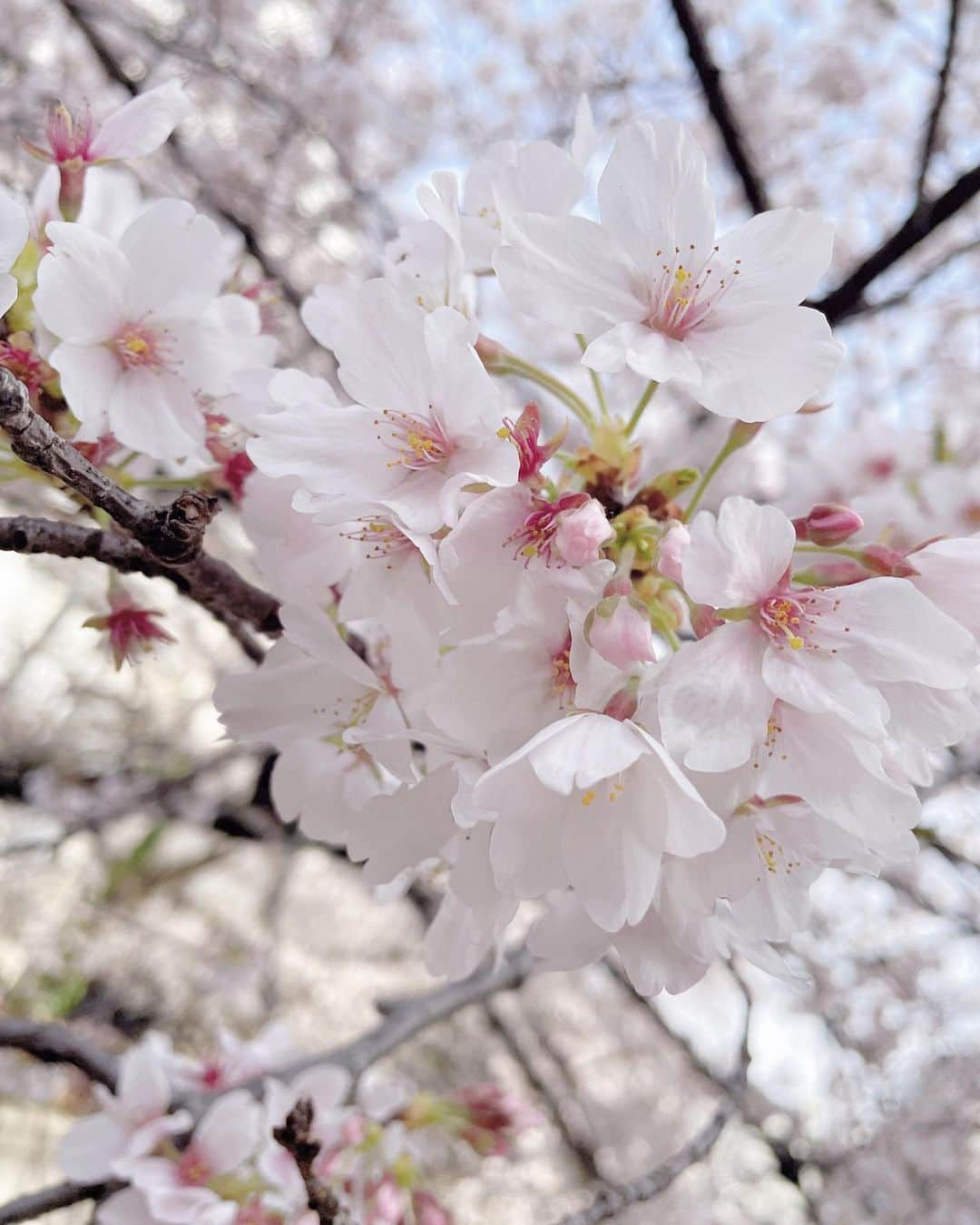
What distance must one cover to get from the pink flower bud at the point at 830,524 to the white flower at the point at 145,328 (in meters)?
0.58

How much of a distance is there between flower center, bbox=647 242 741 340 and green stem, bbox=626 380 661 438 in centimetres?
6

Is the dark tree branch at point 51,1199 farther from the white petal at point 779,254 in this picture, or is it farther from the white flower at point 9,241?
the white petal at point 779,254

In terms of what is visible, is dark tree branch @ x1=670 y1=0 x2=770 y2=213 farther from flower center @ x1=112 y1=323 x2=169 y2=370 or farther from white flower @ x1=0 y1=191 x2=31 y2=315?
white flower @ x1=0 y1=191 x2=31 y2=315

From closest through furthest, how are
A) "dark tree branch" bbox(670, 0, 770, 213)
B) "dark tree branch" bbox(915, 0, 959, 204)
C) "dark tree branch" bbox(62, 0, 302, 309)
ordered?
"dark tree branch" bbox(670, 0, 770, 213)
"dark tree branch" bbox(915, 0, 959, 204)
"dark tree branch" bbox(62, 0, 302, 309)

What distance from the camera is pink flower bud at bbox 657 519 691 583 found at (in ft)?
2.55

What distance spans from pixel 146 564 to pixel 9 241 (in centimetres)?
30

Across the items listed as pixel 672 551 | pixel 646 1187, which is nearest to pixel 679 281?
pixel 672 551

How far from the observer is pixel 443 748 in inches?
31.1

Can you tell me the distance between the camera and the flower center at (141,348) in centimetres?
89

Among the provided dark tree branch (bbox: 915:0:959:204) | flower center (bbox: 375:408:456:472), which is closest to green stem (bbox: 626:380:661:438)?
flower center (bbox: 375:408:456:472)

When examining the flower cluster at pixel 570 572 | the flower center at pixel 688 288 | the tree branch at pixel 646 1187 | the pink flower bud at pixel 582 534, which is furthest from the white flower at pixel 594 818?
the tree branch at pixel 646 1187

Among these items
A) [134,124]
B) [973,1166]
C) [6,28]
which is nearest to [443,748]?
[134,124]

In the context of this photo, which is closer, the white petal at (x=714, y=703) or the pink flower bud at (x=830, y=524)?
the white petal at (x=714, y=703)

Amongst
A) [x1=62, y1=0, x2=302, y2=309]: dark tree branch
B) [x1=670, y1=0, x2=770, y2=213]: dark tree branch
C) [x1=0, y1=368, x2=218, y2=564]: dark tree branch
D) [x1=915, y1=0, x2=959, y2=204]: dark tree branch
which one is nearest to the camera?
[x1=0, y1=368, x2=218, y2=564]: dark tree branch
